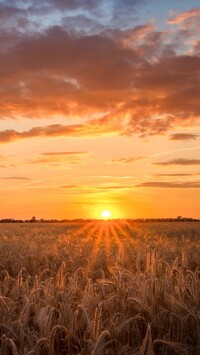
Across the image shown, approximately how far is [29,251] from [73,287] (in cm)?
534

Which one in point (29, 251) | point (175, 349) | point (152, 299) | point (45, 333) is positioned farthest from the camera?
point (29, 251)

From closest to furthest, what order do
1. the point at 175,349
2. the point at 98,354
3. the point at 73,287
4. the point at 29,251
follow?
1. the point at 98,354
2. the point at 175,349
3. the point at 73,287
4. the point at 29,251

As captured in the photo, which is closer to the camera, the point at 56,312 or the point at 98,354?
the point at 98,354

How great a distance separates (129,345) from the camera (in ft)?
13.3

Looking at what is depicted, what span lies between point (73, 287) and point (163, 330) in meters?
1.27

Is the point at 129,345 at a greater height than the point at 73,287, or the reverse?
the point at 73,287

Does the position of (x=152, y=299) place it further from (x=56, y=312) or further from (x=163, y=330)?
(x=56, y=312)

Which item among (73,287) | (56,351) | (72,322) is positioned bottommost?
(56,351)

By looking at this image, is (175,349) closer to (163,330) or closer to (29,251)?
(163,330)

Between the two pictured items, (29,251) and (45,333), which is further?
(29,251)

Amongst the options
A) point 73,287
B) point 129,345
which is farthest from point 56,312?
point 129,345

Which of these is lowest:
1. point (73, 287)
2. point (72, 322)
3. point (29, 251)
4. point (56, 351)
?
point (56, 351)

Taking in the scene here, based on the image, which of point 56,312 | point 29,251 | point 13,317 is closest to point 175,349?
point 56,312

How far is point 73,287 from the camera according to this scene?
209 inches
